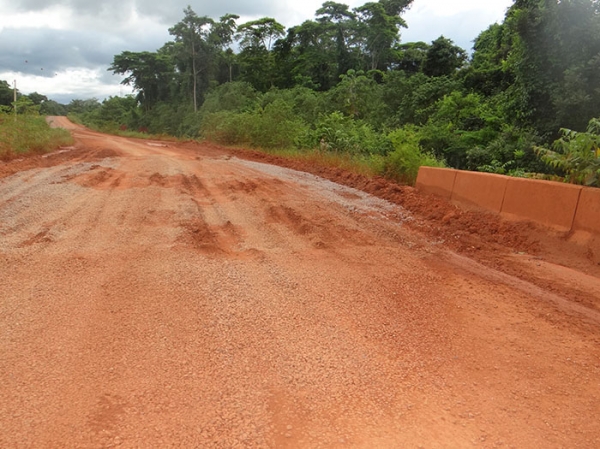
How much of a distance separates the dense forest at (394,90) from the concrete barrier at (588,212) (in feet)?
0.79

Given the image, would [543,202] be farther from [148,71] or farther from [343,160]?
[148,71]

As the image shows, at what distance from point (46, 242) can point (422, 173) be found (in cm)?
605

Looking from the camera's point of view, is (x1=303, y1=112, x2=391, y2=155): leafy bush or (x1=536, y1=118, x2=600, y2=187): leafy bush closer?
(x1=536, y1=118, x2=600, y2=187): leafy bush

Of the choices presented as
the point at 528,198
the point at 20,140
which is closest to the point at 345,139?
the point at 528,198

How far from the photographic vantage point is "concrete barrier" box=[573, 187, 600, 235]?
185 inches

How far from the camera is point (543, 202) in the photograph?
17.5ft

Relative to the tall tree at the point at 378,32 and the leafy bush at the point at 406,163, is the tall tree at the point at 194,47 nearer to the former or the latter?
the tall tree at the point at 378,32

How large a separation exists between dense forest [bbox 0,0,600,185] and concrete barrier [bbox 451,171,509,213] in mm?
660

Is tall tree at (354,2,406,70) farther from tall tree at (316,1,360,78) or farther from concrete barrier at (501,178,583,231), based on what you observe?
concrete barrier at (501,178,583,231)

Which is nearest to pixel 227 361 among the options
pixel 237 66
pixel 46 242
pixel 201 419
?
pixel 201 419

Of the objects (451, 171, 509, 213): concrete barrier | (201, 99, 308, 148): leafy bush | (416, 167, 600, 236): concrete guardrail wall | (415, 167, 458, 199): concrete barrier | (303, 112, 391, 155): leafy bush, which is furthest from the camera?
(201, 99, 308, 148): leafy bush

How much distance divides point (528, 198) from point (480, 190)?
89 cm

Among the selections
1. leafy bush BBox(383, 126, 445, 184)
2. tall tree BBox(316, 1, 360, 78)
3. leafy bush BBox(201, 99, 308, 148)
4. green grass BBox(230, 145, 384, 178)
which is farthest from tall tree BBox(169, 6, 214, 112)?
leafy bush BBox(383, 126, 445, 184)

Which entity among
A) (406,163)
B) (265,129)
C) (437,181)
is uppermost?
(265,129)
